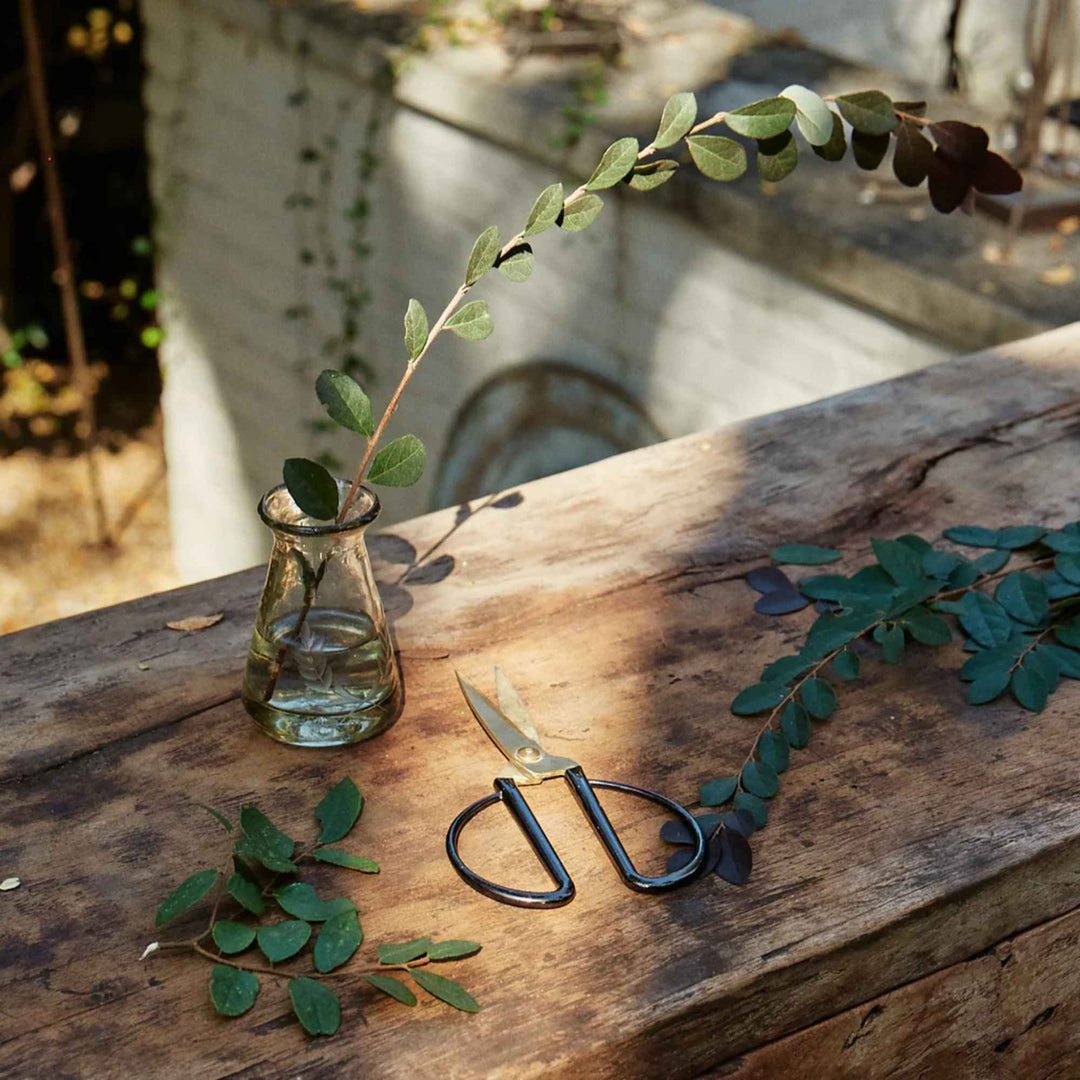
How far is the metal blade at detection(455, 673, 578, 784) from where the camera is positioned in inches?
29.4

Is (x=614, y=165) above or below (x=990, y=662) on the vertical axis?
above

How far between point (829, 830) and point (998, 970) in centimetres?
13

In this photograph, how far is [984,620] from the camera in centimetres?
87

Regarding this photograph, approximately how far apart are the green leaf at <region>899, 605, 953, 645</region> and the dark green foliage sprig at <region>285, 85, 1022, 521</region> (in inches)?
10.4

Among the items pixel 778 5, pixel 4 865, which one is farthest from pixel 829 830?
pixel 778 5

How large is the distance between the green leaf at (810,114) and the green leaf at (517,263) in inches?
7.3

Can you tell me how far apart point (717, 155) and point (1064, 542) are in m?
0.38

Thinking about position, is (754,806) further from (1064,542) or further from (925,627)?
(1064,542)

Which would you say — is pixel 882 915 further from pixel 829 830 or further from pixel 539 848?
pixel 539 848

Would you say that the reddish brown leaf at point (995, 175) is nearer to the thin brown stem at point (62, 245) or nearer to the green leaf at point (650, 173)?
the green leaf at point (650, 173)

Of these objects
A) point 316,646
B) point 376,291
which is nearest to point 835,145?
point 316,646

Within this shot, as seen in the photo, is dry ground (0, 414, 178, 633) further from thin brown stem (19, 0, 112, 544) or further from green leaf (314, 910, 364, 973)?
green leaf (314, 910, 364, 973)

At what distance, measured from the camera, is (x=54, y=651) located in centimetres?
86

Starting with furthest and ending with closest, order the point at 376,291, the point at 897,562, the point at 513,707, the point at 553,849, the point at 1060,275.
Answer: the point at 376,291, the point at 1060,275, the point at 897,562, the point at 513,707, the point at 553,849
